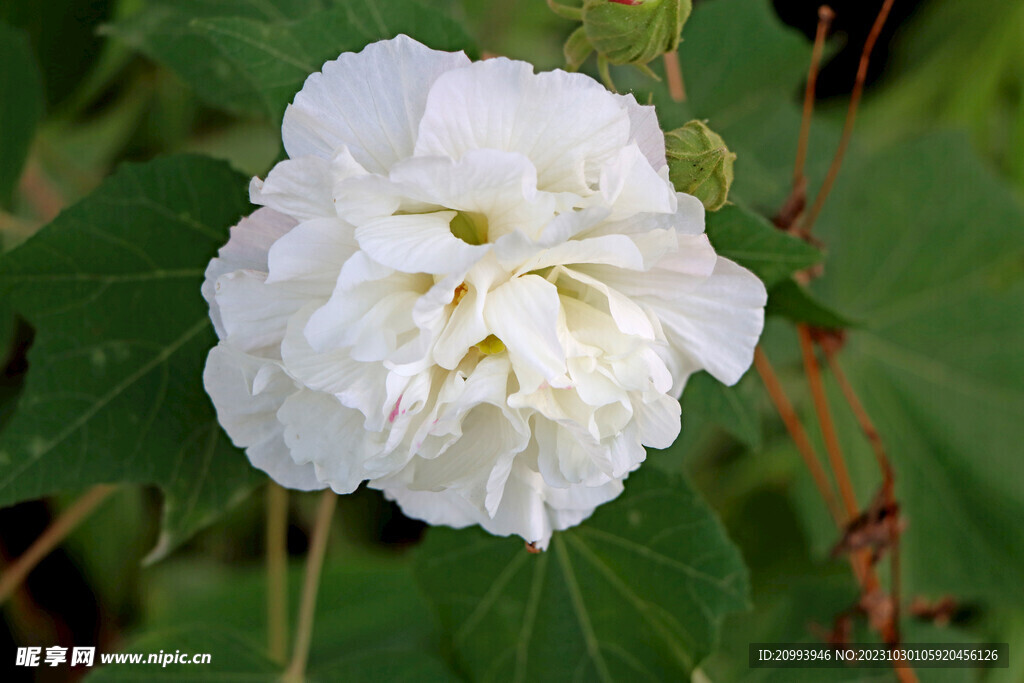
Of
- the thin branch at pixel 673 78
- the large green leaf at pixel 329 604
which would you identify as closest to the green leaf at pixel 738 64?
the thin branch at pixel 673 78

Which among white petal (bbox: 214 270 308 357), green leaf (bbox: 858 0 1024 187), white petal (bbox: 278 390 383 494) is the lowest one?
green leaf (bbox: 858 0 1024 187)

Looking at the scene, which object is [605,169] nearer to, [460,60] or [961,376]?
[460,60]

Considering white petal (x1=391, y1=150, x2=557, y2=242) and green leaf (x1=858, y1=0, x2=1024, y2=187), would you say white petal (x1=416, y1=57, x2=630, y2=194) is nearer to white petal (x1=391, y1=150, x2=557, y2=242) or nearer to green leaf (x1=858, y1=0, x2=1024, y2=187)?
white petal (x1=391, y1=150, x2=557, y2=242)

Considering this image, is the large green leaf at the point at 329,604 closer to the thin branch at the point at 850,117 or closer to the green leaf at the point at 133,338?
the green leaf at the point at 133,338

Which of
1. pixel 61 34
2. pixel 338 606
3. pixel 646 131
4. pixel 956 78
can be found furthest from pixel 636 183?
pixel 956 78

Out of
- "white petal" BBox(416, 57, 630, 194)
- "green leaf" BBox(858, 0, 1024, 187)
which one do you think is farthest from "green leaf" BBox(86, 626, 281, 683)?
"green leaf" BBox(858, 0, 1024, 187)

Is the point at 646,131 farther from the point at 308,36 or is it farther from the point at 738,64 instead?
the point at 738,64

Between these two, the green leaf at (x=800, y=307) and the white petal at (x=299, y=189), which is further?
the green leaf at (x=800, y=307)
